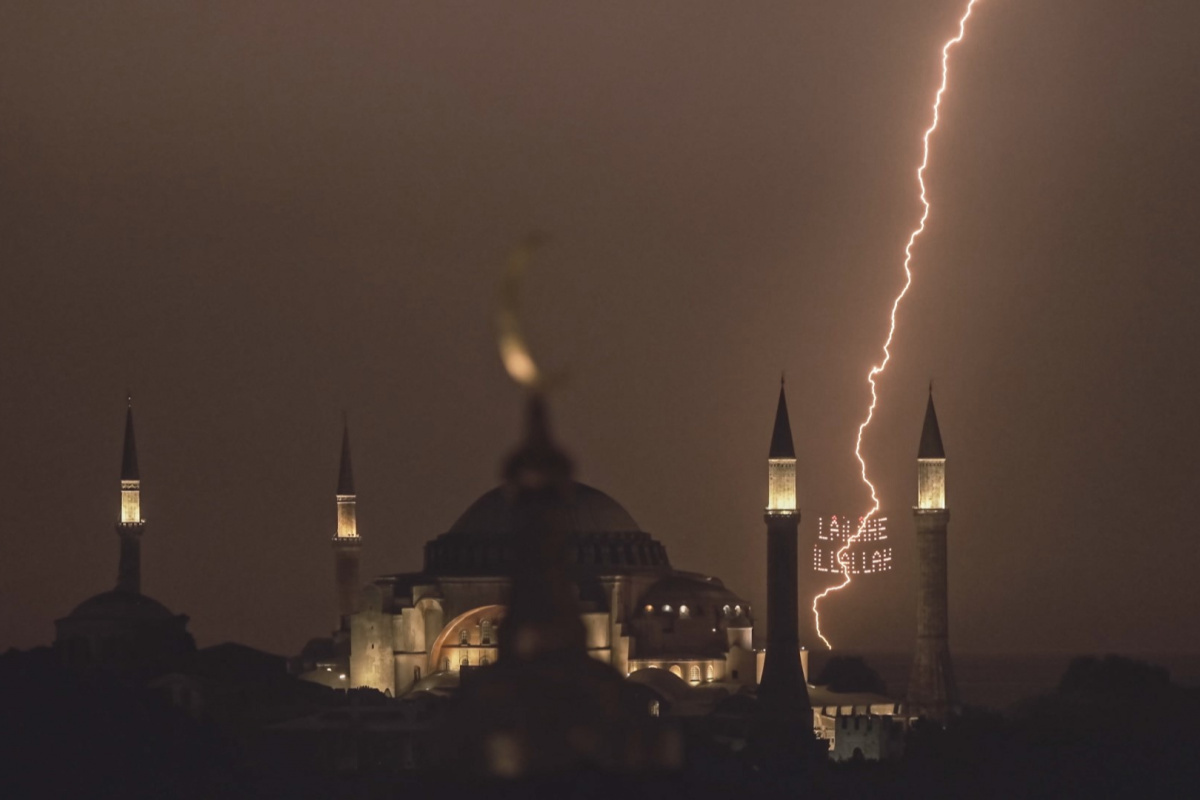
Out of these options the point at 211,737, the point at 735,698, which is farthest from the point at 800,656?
the point at 211,737

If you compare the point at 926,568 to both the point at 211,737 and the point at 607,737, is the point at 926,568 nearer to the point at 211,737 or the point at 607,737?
the point at 211,737

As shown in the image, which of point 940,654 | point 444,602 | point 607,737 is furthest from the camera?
point 444,602

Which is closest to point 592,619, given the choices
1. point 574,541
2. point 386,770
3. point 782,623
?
point 574,541

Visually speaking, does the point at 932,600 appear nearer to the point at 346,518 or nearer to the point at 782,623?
the point at 782,623

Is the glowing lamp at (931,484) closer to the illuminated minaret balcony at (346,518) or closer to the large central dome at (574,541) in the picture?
the large central dome at (574,541)

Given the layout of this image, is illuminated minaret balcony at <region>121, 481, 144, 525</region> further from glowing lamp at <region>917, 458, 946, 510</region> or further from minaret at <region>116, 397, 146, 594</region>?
glowing lamp at <region>917, 458, 946, 510</region>

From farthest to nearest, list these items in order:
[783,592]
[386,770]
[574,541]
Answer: [574,541] → [783,592] → [386,770]

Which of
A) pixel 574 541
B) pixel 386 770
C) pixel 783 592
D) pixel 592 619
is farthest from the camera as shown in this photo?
pixel 574 541

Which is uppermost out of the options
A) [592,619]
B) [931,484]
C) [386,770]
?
[931,484]
